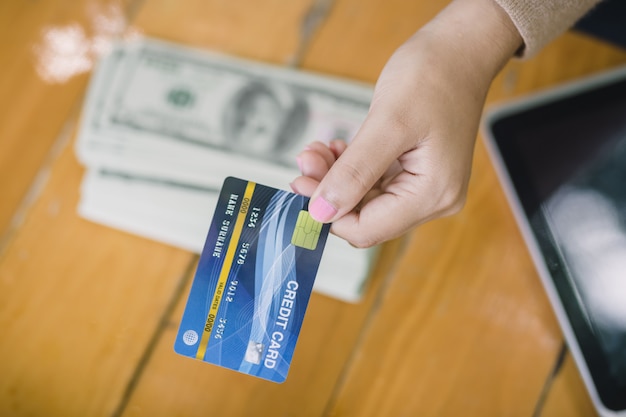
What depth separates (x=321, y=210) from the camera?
35 cm

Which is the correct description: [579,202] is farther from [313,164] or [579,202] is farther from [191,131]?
[191,131]

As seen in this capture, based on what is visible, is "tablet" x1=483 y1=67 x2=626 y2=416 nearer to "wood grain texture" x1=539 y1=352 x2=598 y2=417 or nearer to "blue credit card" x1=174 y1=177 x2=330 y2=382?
"wood grain texture" x1=539 y1=352 x2=598 y2=417

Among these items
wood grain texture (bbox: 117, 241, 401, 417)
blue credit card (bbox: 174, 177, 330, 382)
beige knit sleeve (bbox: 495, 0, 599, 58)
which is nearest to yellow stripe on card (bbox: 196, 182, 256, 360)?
blue credit card (bbox: 174, 177, 330, 382)

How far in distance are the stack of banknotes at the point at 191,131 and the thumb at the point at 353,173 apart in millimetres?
143

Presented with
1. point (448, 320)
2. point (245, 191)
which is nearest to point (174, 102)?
point (245, 191)

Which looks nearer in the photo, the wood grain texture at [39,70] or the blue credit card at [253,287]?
the blue credit card at [253,287]

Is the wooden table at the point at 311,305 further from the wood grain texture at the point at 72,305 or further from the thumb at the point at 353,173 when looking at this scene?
the thumb at the point at 353,173

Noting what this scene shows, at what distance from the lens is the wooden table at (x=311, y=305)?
0.46 metres

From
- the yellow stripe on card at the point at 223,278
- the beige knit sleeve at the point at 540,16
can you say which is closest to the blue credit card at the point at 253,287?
the yellow stripe on card at the point at 223,278

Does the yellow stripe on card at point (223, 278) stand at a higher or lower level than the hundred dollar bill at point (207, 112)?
lower

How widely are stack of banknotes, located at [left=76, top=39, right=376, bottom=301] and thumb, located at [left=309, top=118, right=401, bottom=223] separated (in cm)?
14

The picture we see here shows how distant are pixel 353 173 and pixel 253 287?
0.10 meters

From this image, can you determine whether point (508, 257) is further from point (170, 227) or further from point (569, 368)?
point (170, 227)

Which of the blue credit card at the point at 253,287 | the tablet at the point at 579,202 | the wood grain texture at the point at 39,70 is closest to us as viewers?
the blue credit card at the point at 253,287
